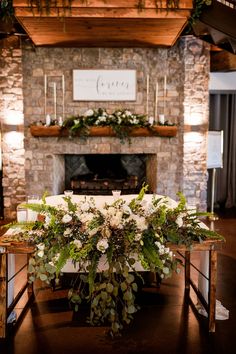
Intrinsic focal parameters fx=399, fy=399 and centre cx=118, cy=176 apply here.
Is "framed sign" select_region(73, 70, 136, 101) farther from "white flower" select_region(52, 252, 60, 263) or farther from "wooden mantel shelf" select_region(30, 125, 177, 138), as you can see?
"white flower" select_region(52, 252, 60, 263)

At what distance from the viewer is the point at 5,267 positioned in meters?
2.76

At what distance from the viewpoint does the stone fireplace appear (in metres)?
6.28

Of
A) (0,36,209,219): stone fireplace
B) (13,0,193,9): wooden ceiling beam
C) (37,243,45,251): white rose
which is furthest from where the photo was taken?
(0,36,209,219): stone fireplace

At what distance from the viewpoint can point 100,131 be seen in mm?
6113

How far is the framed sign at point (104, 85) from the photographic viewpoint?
6.28m

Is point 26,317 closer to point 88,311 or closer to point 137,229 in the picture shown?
point 88,311

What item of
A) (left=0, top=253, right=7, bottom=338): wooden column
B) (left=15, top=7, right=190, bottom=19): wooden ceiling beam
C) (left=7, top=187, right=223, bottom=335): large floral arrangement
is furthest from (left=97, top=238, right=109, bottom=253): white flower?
(left=15, top=7, right=190, bottom=19): wooden ceiling beam

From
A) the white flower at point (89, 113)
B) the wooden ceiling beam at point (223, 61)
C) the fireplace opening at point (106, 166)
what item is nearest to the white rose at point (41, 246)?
the white flower at point (89, 113)

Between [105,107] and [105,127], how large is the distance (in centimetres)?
44

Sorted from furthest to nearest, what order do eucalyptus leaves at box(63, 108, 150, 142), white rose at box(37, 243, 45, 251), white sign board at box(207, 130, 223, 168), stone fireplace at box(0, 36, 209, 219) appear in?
1. white sign board at box(207, 130, 223, 168)
2. stone fireplace at box(0, 36, 209, 219)
3. eucalyptus leaves at box(63, 108, 150, 142)
4. white rose at box(37, 243, 45, 251)

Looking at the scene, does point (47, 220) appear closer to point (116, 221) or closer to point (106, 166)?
point (116, 221)

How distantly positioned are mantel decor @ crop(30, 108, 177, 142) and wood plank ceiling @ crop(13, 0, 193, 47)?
1101mm

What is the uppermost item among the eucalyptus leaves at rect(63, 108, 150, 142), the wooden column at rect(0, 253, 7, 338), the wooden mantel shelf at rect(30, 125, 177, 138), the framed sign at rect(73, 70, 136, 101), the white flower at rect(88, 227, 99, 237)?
the framed sign at rect(73, 70, 136, 101)

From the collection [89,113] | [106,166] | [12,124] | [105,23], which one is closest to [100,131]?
[89,113]
